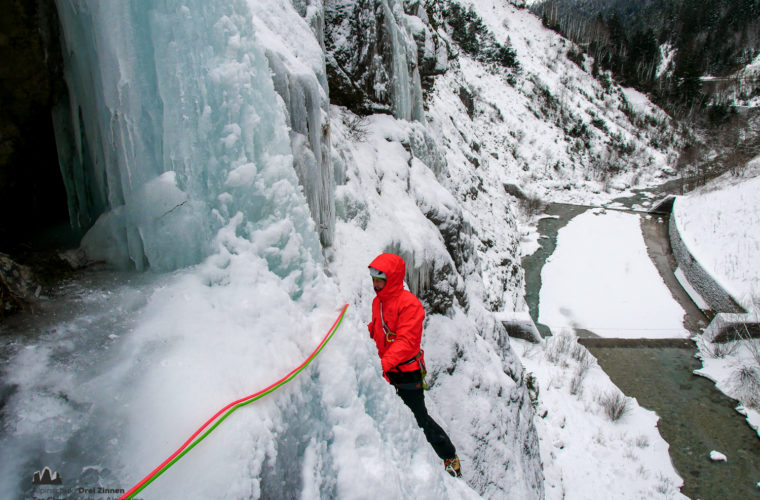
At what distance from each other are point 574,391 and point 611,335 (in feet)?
12.1

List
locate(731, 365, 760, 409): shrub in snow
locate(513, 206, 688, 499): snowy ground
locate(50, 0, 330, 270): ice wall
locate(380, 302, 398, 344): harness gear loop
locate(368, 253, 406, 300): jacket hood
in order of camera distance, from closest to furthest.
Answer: locate(50, 0, 330, 270): ice wall < locate(368, 253, 406, 300): jacket hood < locate(380, 302, 398, 344): harness gear loop < locate(513, 206, 688, 499): snowy ground < locate(731, 365, 760, 409): shrub in snow

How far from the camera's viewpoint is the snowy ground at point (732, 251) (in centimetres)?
950

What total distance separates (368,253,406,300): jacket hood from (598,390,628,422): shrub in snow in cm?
789

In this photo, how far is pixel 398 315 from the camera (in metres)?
2.77

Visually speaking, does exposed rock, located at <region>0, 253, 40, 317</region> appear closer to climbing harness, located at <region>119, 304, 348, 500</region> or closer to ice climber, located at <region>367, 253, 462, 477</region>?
climbing harness, located at <region>119, 304, 348, 500</region>

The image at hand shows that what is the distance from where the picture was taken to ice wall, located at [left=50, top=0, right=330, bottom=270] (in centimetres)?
201

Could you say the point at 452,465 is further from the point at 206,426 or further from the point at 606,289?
the point at 606,289

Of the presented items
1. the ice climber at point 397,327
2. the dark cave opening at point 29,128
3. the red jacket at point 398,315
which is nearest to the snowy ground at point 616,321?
the ice climber at point 397,327

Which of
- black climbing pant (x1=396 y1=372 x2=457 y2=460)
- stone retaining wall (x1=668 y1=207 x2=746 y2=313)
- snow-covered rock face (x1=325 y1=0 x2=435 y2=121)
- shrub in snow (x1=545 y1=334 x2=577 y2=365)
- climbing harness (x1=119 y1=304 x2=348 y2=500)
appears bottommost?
shrub in snow (x1=545 y1=334 x2=577 y2=365)

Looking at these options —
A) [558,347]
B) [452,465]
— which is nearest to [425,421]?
[452,465]

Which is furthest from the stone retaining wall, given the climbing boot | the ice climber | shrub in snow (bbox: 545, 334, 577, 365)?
the ice climber

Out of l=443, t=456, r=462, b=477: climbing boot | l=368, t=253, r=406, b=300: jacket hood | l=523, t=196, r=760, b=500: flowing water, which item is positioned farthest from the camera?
l=523, t=196, r=760, b=500: flowing water

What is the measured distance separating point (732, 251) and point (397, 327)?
1669 cm

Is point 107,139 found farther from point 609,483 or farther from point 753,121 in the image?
point 753,121
